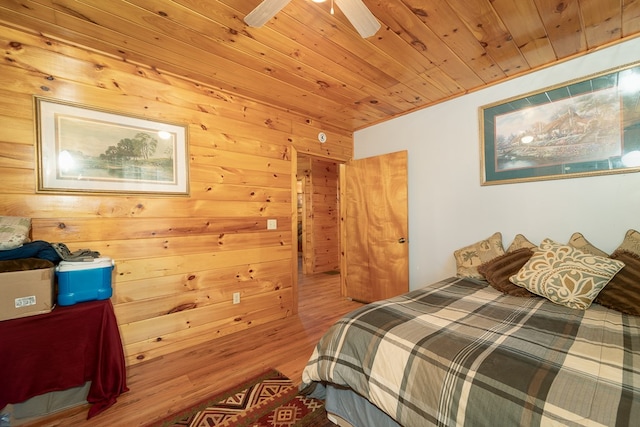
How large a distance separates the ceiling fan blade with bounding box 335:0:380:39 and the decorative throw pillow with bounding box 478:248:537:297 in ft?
6.40

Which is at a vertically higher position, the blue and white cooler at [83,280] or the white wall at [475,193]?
the white wall at [475,193]

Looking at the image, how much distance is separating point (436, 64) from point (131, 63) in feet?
8.27

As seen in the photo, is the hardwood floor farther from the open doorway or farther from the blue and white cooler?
the open doorway

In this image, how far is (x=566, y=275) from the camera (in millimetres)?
1696

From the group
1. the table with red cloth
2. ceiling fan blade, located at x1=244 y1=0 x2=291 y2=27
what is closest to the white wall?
ceiling fan blade, located at x1=244 y1=0 x2=291 y2=27

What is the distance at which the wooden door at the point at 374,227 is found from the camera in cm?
316

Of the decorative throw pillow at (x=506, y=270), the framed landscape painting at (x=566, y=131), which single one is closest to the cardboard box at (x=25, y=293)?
the decorative throw pillow at (x=506, y=270)

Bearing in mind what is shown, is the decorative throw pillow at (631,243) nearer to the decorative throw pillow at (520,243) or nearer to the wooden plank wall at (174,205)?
the decorative throw pillow at (520,243)

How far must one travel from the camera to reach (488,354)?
1.08 metres

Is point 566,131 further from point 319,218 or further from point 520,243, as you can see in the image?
point 319,218

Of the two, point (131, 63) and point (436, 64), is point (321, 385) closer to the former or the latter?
point (436, 64)

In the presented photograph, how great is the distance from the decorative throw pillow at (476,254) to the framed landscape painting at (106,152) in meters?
2.64

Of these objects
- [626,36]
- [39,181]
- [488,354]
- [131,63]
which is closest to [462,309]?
[488,354]

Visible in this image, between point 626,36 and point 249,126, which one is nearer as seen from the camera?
point 626,36
